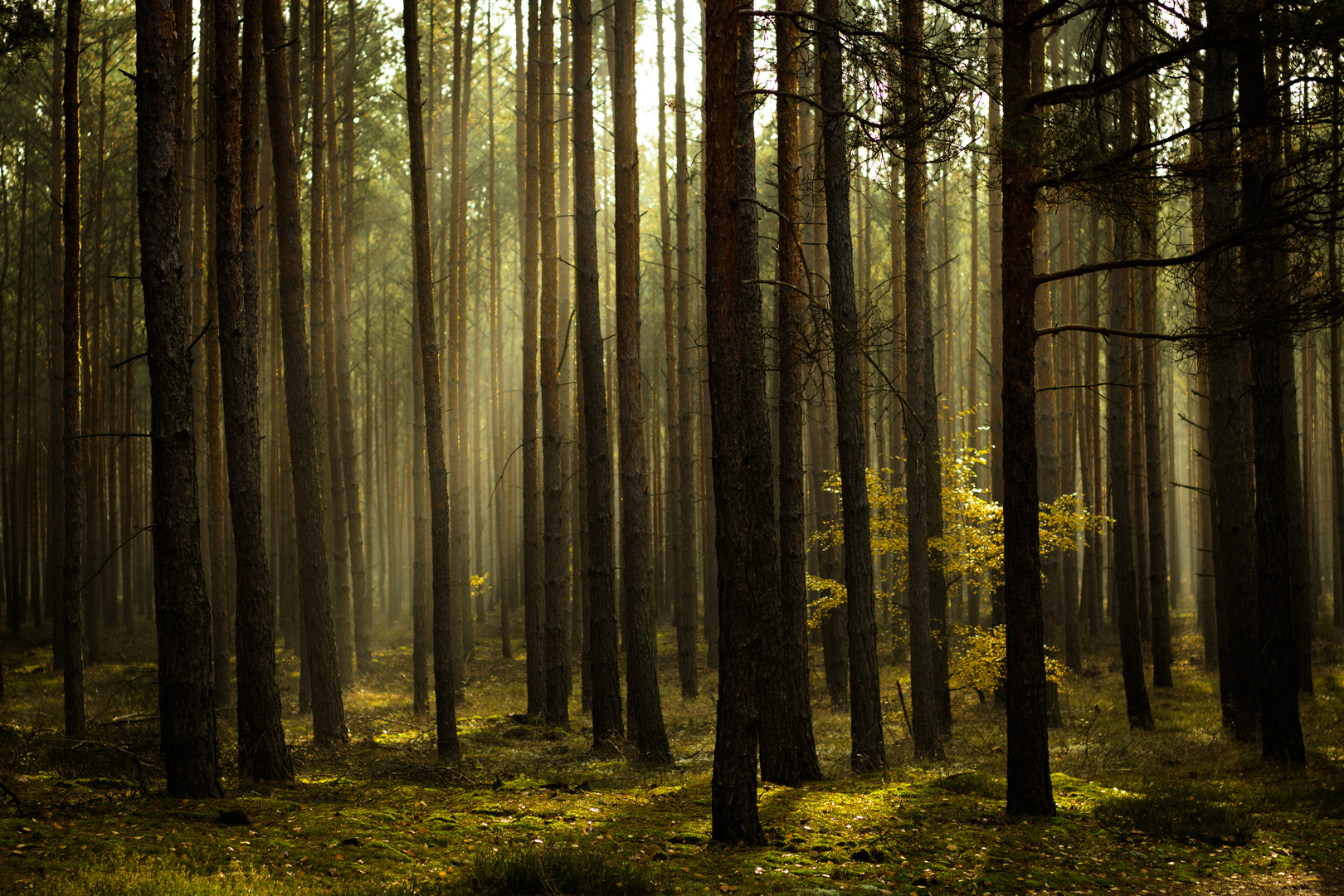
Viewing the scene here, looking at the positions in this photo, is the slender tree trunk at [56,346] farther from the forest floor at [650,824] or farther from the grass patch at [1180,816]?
the grass patch at [1180,816]

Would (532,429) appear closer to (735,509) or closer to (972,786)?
(735,509)

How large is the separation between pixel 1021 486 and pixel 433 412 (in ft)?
24.3

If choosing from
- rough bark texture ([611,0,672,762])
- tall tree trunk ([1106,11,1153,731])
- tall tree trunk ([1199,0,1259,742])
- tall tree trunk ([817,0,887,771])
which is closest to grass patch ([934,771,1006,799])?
tall tree trunk ([817,0,887,771])

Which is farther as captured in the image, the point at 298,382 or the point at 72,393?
the point at 72,393

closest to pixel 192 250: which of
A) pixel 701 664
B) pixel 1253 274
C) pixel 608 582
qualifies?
pixel 608 582

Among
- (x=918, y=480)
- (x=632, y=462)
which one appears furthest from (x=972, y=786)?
(x=632, y=462)

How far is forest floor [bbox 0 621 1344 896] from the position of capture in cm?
551

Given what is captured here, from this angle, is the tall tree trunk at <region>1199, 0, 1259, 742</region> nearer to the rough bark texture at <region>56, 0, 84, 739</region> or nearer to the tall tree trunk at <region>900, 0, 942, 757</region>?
the tall tree trunk at <region>900, 0, 942, 757</region>

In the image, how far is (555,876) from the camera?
5.36 meters

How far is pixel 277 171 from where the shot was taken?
11.1 metres

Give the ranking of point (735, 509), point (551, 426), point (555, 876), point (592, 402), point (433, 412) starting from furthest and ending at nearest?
point (551, 426), point (592, 402), point (433, 412), point (735, 509), point (555, 876)

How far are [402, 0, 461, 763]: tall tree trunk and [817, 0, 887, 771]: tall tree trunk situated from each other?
16.6ft

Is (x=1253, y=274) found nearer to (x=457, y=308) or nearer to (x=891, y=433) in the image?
(x=891, y=433)

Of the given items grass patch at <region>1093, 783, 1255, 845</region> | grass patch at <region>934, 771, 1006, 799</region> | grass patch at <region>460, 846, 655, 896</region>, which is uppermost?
grass patch at <region>460, 846, 655, 896</region>
